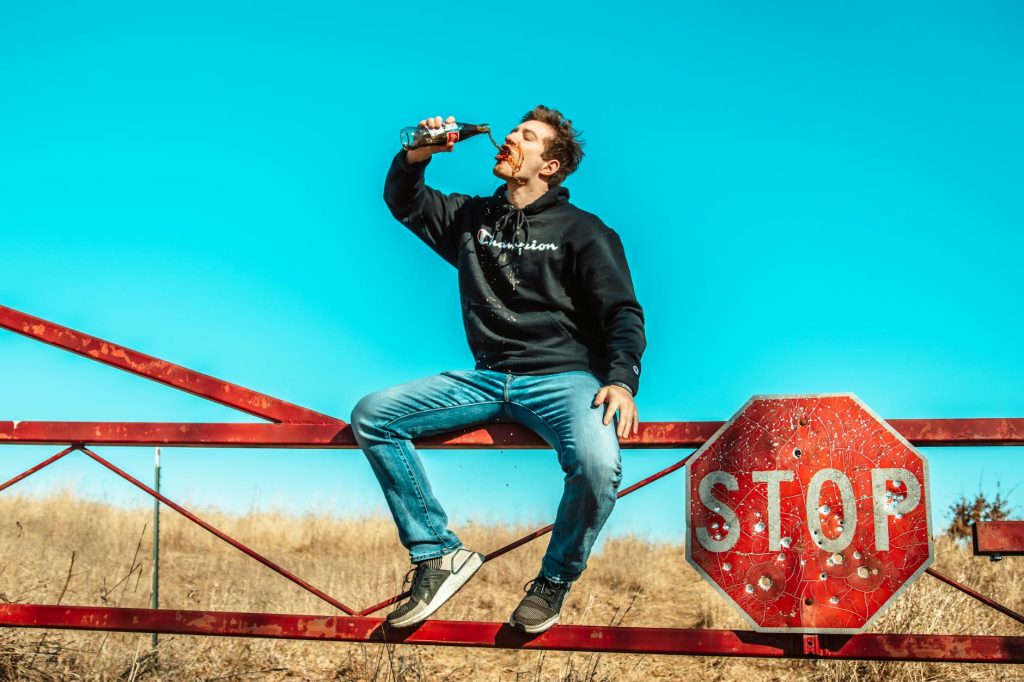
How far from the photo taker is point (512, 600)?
8875 millimetres

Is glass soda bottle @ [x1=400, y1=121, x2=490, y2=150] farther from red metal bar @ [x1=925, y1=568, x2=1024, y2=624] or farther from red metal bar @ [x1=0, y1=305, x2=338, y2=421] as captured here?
red metal bar @ [x1=925, y1=568, x2=1024, y2=624]

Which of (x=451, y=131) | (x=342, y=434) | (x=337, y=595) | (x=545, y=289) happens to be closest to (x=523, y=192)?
(x=451, y=131)

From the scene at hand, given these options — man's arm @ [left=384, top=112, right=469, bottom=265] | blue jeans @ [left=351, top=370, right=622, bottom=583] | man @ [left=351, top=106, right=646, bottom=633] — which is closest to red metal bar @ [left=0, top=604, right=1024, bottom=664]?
man @ [left=351, top=106, right=646, bottom=633]

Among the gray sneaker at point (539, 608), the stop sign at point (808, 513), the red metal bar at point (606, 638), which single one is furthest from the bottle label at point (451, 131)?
the red metal bar at point (606, 638)

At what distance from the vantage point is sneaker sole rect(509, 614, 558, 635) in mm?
3771

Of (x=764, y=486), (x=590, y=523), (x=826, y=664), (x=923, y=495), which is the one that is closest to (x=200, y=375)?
(x=590, y=523)

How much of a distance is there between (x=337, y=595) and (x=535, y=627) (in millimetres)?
5327

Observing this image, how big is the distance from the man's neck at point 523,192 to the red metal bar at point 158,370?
1.29 meters

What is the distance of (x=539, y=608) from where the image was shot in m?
3.80

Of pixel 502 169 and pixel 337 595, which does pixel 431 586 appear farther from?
pixel 337 595

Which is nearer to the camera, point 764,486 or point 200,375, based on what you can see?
point 764,486

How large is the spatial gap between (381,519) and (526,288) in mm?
8597

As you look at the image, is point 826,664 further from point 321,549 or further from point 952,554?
point 321,549

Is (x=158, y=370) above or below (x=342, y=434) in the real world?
above
